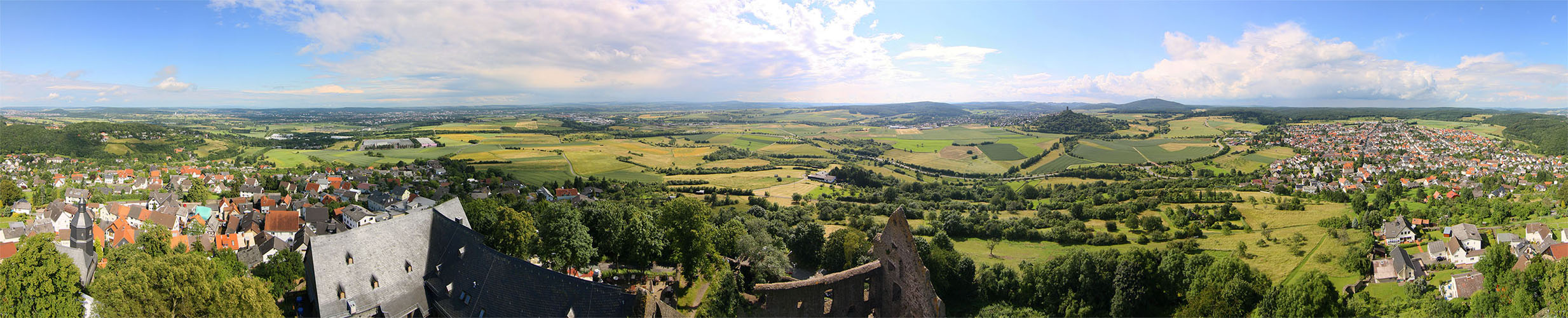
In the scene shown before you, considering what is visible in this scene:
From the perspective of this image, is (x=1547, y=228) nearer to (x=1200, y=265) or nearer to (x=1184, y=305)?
(x=1200, y=265)

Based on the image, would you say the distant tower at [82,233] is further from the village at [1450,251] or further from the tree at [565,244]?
the village at [1450,251]

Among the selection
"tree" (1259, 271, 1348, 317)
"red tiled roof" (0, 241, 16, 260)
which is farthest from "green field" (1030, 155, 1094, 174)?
"red tiled roof" (0, 241, 16, 260)

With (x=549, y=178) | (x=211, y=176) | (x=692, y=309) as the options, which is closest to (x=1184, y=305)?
(x=692, y=309)

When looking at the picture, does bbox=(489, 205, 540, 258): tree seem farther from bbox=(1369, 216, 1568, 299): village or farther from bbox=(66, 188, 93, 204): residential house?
bbox=(66, 188, 93, 204): residential house

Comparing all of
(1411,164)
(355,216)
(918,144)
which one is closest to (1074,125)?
(918,144)

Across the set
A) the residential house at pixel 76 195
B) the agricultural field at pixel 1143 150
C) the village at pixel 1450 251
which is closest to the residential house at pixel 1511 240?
the village at pixel 1450 251

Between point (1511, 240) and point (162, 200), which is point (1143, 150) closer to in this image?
point (1511, 240)
